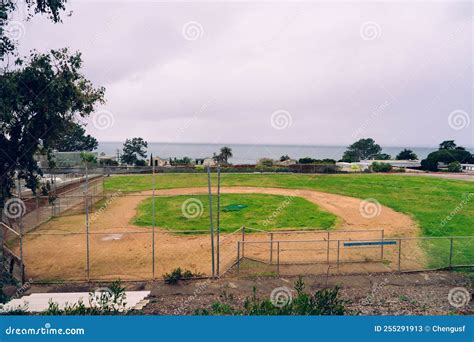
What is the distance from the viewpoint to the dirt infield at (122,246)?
1388 centimetres

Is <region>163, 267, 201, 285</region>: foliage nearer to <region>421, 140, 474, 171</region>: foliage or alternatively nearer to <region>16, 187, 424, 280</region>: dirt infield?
<region>16, 187, 424, 280</region>: dirt infield

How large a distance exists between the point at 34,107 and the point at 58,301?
23.9ft

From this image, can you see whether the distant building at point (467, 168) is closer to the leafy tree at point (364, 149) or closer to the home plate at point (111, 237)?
the leafy tree at point (364, 149)

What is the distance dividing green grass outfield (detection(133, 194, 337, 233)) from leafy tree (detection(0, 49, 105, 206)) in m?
9.03

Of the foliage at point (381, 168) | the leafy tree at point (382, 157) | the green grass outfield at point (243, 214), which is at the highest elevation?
the leafy tree at point (382, 157)

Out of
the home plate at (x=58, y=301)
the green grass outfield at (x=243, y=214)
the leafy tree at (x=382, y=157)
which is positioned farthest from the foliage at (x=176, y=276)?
the leafy tree at (x=382, y=157)

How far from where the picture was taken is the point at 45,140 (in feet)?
46.6

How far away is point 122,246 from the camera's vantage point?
1712 cm

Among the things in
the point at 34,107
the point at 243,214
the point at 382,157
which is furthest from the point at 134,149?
the point at 382,157

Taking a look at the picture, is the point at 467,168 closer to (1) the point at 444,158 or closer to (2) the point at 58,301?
(1) the point at 444,158

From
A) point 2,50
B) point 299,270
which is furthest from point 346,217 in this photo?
point 2,50

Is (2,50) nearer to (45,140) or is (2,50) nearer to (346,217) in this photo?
(45,140)

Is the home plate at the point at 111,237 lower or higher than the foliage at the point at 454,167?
lower

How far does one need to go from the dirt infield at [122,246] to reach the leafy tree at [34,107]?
363 centimetres
